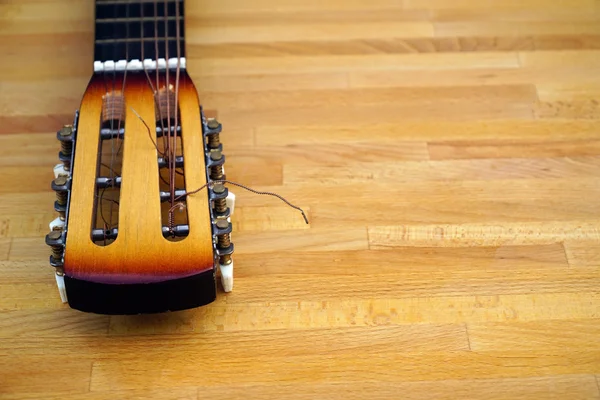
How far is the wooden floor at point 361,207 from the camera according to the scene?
158cm

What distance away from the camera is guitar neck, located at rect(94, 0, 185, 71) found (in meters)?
1.82

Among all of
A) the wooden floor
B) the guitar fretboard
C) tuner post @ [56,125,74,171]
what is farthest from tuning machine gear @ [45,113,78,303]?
the guitar fretboard

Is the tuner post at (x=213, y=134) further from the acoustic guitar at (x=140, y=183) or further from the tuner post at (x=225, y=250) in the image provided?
the tuner post at (x=225, y=250)

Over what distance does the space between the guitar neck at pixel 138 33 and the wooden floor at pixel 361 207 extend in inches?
6.7

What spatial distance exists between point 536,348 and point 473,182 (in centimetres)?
40

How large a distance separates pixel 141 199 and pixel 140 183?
0.04m

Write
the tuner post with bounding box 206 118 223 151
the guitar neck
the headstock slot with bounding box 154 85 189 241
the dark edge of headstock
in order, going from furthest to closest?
the guitar neck → the tuner post with bounding box 206 118 223 151 → the headstock slot with bounding box 154 85 189 241 → the dark edge of headstock

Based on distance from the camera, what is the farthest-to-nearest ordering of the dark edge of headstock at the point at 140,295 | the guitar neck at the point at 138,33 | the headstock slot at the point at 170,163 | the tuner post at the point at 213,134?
the guitar neck at the point at 138,33
the tuner post at the point at 213,134
the headstock slot at the point at 170,163
the dark edge of headstock at the point at 140,295

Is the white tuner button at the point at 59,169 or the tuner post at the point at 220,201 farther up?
the tuner post at the point at 220,201

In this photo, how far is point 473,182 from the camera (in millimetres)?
1850

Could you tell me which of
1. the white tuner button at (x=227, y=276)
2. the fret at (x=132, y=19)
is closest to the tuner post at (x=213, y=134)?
the white tuner button at (x=227, y=276)

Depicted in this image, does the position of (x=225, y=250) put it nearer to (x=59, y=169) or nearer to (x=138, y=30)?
(x=59, y=169)

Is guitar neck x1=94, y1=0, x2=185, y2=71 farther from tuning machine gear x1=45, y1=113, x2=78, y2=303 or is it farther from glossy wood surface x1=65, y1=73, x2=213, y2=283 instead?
tuning machine gear x1=45, y1=113, x2=78, y2=303

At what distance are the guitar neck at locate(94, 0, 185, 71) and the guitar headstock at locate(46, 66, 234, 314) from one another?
21mm
